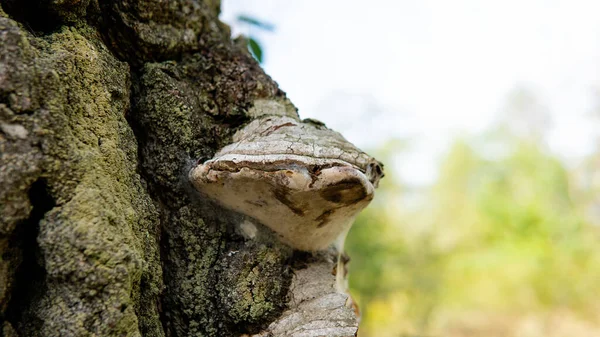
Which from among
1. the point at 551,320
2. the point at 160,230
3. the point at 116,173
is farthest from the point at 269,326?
the point at 551,320

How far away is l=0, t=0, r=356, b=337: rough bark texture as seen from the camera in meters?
0.63

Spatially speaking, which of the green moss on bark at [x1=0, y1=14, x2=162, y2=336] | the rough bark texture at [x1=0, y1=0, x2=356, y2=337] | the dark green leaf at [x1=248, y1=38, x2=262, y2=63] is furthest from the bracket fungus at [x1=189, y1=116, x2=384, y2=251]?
A: the dark green leaf at [x1=248, y1=38, x2=262, y2=63]

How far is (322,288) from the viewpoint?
88 cm

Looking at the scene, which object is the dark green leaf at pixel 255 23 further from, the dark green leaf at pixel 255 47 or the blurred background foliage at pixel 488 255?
the blurred background foliage at pixel 488 255

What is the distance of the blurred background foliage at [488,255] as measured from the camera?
6.06 m

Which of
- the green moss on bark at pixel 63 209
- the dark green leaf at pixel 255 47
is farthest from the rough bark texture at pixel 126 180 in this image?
the dark green leaf at pixel 255 47

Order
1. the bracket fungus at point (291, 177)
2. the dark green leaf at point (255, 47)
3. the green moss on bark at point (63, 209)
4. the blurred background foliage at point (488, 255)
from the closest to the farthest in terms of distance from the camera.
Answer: the green moss on bark at point (63, 209) < the bracket fungus at point (291, 177) < the dark green leaf at point (255, 47) < the blurred background foliage at point (488, 255)

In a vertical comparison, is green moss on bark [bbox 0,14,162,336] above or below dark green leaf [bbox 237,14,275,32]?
below

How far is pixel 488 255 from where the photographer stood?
28.5 feet

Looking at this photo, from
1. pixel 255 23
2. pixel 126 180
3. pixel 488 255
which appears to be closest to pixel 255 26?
pixel 255 23

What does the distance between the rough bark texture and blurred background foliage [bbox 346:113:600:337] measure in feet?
14.9

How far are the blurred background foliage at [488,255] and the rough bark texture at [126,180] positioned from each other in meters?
4.55

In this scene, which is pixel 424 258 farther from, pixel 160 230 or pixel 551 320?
pixel 160 230

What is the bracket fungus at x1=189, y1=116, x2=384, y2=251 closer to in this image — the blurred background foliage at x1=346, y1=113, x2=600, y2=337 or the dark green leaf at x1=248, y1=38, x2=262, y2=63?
the dark green leaf at x1=248, y1=38, x2=262, y2=63
